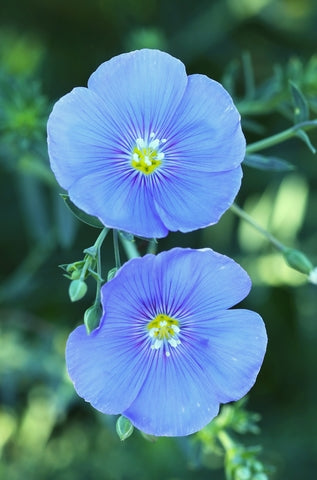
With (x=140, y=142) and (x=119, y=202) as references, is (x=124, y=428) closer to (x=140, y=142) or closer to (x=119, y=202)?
(x=119, y=202)

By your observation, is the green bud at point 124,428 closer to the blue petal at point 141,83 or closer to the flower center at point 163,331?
the flower center at point 163,331

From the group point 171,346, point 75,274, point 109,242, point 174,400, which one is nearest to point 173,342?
point 171,346

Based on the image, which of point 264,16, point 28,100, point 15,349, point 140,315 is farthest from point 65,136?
point 264,16

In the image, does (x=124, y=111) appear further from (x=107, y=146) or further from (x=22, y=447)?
(x=22, y=447)

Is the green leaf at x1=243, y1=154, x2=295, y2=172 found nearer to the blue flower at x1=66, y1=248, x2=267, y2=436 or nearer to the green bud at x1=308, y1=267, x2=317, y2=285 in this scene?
the green bud at x1=308, y1=267, x2=317, y2=285

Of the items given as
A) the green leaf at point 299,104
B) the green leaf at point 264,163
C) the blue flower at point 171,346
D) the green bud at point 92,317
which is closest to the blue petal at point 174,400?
the blue flower at point 171,346

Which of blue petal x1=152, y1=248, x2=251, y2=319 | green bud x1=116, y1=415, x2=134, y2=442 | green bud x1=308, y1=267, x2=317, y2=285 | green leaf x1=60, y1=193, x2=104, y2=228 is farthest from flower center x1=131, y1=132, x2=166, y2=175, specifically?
green bud x1=116, y1=415, x2=134, y2=442
